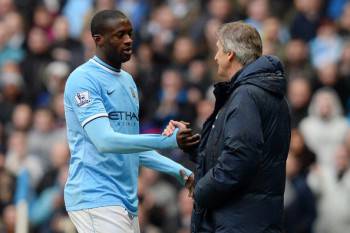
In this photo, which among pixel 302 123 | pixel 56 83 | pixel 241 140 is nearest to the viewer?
pixel 241 140

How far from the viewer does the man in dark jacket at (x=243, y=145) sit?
651cm

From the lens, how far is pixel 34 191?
13.3 m

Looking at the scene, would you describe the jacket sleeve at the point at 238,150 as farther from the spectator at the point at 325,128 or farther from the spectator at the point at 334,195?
the spectator at the point at 325,128

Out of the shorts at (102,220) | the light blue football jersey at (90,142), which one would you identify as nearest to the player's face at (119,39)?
the light blue football jersey at (90,142)

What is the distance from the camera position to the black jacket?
21.4 ft

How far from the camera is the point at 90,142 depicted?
22.9 ft

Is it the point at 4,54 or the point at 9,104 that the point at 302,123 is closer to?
the point at 9,104

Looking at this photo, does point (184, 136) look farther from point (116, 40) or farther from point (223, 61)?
point (116, 40)

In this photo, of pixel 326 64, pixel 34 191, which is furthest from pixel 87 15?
pixel 326 64

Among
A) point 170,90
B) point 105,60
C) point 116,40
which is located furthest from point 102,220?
point 170,90

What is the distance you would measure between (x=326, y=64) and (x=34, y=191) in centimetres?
392

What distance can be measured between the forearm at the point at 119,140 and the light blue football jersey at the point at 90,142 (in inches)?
3.0

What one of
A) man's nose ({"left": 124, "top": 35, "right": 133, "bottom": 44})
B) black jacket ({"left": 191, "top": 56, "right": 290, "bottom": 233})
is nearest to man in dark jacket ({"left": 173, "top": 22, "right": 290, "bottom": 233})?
black jacket ({"left": 191, "top": 56, "right": 290, "bottom": 233})

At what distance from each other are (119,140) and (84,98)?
38cm
